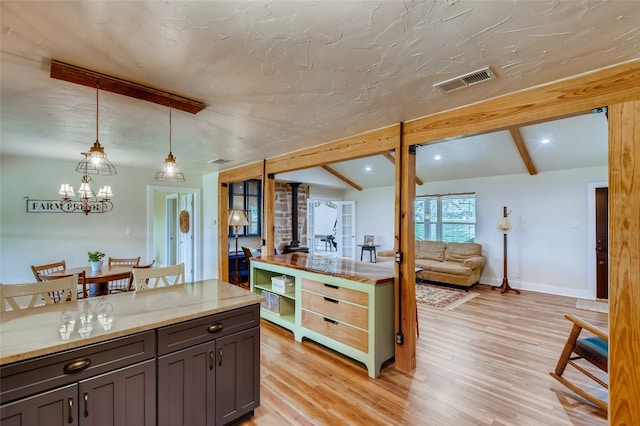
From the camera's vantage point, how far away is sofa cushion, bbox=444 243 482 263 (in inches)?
244

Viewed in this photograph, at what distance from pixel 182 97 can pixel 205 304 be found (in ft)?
5.15

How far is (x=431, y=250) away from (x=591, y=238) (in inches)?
111

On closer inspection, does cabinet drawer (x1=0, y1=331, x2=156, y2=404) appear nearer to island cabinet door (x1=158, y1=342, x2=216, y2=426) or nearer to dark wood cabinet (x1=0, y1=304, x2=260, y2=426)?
dark wood cabinet (x1=0, y1=304, x2=260, y2=426)

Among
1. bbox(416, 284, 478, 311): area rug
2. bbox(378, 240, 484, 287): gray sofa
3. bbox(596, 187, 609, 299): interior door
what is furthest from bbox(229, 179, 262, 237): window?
bbox(596, 187, 609, 299): interior door

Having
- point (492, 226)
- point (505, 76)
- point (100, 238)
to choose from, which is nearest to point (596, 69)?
point (505, 76)

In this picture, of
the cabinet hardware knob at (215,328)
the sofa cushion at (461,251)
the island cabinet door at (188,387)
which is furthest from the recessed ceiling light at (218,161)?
the sofa cushion at (461,251)

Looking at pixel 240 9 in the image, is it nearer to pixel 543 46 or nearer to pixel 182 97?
pixel 182 97

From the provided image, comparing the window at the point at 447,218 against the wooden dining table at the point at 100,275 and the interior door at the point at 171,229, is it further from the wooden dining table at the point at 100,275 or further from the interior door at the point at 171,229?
the wooden dining table at the point at 100,275

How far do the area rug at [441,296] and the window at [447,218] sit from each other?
145 centimetres

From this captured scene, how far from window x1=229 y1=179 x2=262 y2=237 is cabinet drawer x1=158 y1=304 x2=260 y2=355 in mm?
5106

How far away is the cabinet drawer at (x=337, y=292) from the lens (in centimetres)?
270

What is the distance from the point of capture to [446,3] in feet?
3.99

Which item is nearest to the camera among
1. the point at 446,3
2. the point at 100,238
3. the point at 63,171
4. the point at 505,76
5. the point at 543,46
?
the point at 446,3

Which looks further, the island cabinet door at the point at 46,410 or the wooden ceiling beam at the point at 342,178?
the wooden ceiling beam at the point at 342,178
